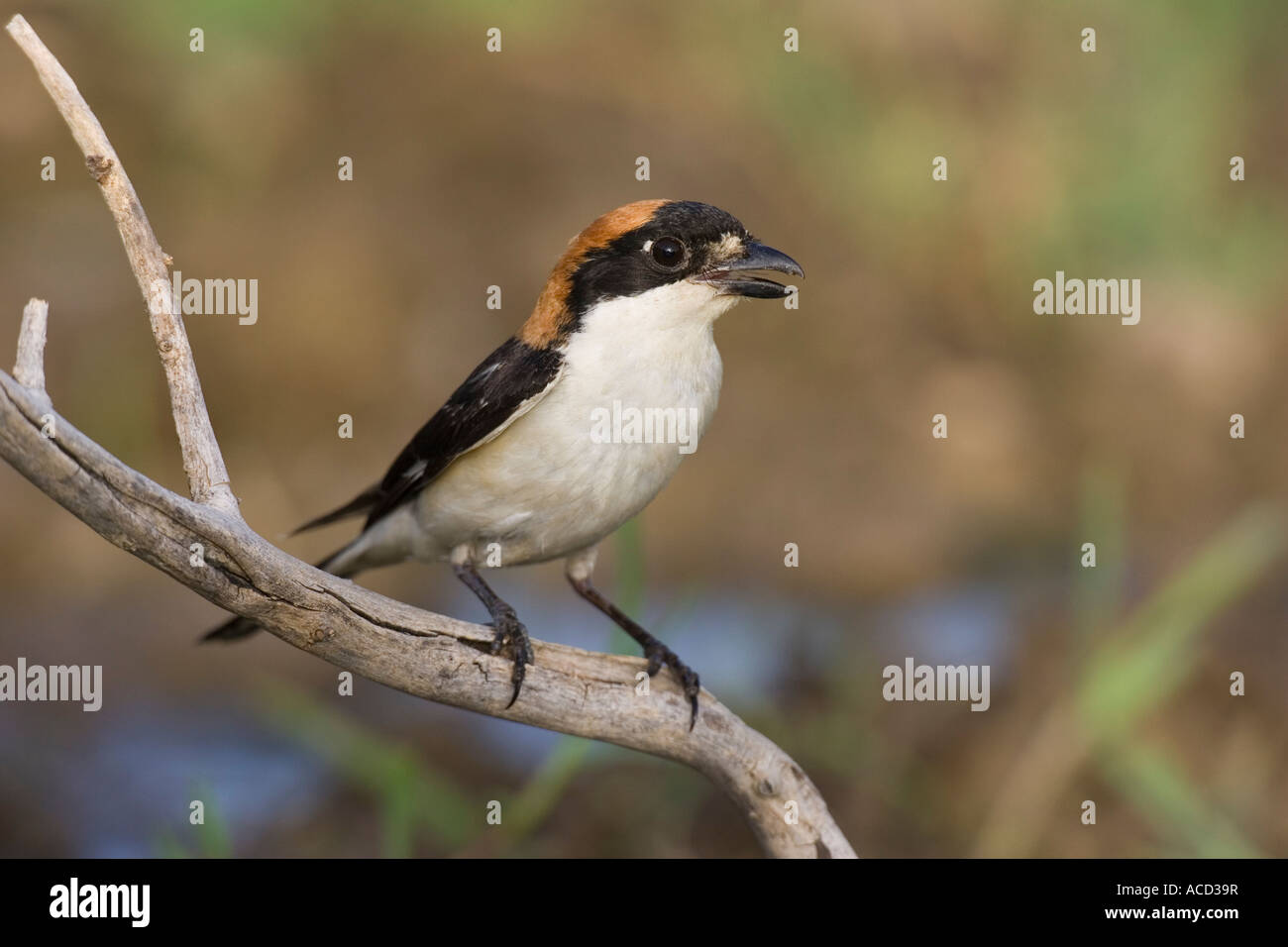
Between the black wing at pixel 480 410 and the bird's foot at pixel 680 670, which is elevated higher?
the black wing at pixel 480 410

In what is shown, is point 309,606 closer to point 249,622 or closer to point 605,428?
point 605,428

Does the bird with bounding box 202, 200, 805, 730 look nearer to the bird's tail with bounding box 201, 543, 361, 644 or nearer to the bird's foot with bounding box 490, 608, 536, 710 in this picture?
the bird's foot with bounding box 490, 608, 536, 710

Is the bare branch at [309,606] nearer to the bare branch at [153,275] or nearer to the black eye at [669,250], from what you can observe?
the bare branch at [153,275]

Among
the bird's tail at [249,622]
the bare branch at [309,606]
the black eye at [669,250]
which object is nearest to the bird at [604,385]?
the black eye at [669,250]

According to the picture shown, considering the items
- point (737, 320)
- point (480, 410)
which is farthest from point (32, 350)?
point (737, 320)

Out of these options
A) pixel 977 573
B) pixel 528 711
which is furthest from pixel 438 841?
pixel 977 573

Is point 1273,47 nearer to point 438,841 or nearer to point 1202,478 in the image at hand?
point 1202,478

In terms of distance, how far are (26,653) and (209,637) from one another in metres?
3.65

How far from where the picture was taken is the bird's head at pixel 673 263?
15.7 feet

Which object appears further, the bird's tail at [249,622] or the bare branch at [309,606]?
the bird's tail at [249,622]

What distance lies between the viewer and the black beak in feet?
15.5

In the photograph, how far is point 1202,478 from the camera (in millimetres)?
10406

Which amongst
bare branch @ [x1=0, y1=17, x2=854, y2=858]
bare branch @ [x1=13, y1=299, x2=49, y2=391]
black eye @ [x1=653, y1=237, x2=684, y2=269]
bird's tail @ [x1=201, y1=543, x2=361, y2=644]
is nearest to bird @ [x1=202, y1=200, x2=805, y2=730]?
black eye @ [x1=653, y1=237, x2=684, y2=269]

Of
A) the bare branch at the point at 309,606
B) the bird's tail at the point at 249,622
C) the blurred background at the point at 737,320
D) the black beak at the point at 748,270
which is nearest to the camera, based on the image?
the bare branch at the point at 309,606
